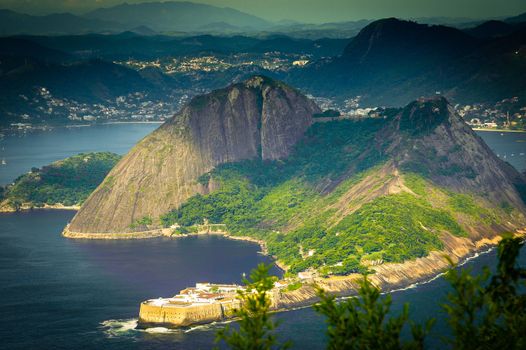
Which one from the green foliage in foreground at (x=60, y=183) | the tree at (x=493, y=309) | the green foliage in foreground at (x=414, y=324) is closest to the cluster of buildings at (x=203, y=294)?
the green foliage in foreground at (x=414, y=324)

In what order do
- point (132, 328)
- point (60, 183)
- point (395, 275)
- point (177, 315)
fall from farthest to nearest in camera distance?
point (60, 183), point (395, 275), point (177, 315), point (132, 328)

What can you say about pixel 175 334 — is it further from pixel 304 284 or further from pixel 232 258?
pixel 232 258

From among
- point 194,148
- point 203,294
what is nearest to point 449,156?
point 194,148

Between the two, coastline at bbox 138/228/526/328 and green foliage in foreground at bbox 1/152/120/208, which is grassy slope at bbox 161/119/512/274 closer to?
coastline at bbox 138/228/526/328

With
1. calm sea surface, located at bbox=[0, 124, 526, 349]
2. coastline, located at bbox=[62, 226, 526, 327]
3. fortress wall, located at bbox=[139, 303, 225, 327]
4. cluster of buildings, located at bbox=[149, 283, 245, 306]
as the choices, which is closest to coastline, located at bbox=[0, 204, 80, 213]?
calm sea surface, located at bbox=[0, 124, 526, 349]

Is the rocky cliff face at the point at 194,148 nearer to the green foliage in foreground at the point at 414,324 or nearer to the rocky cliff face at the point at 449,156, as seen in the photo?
the rocky cliff face at the point at 449,156

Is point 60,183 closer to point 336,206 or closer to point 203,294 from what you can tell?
point 336,206

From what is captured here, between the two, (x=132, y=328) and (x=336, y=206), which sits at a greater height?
(x=336, y=206)

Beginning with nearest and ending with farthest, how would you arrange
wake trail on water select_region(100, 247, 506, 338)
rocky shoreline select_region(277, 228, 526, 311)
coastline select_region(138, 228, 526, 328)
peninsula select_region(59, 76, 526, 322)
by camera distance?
1. wake trail on water select_region(100, 247, 506, 338)
2. coastline select_region(138, 228, 526, 328)
3. rocky shoreline select_region(277, 228, 526, 311)
4. peninsula select_region(59, 76, 526, 322)
